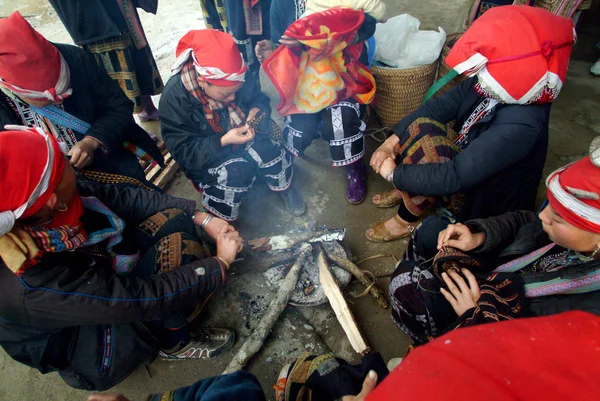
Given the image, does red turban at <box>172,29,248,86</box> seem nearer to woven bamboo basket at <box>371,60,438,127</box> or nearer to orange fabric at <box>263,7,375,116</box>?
orange fabric at <box>263,7,375,116</box>

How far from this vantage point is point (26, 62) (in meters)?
1.98

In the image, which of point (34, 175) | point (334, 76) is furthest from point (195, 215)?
point (334, 76)

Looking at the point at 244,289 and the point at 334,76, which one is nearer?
the point at 244,289

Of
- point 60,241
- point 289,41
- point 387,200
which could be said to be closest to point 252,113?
point 289,41

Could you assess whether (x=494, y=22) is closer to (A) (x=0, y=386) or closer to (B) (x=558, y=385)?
(B) (x=558, y=385)

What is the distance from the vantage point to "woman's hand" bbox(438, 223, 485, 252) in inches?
75.8

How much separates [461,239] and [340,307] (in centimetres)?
89

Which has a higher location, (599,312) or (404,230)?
(599,312)

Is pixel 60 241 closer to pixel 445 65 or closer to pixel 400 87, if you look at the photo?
pixel 400 87

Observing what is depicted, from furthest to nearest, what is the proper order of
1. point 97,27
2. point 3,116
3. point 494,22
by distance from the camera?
point 97,27 → point 3,116 → point 494,22

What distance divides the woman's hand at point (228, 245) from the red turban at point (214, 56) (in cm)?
103

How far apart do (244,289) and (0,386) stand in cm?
171

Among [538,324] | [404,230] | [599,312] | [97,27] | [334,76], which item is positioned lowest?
[404,230]

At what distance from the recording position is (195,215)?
2.41 meters
